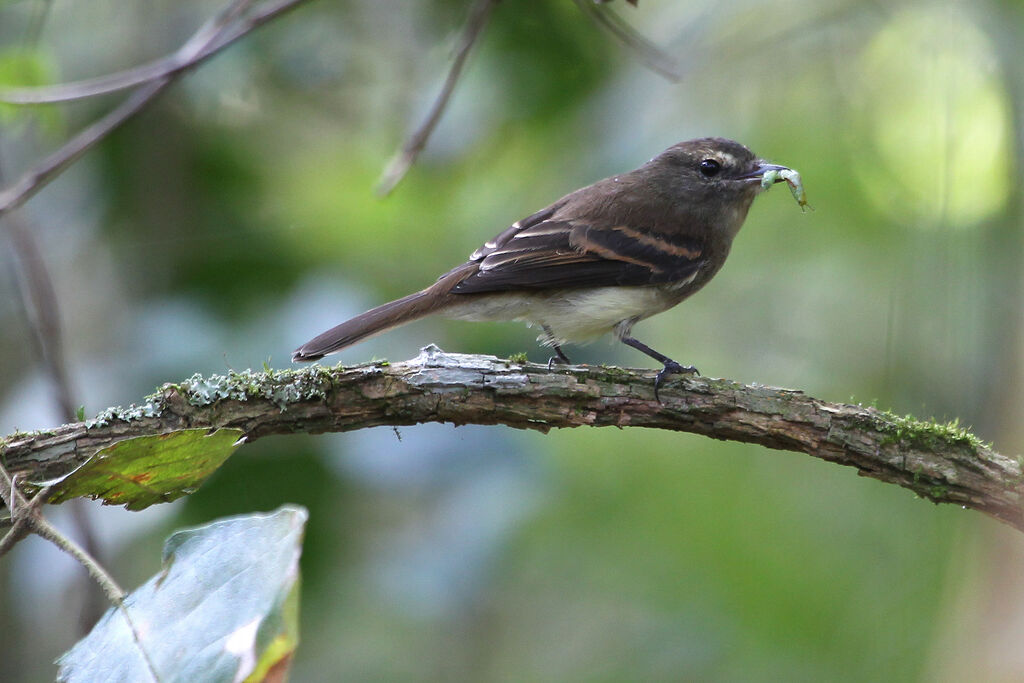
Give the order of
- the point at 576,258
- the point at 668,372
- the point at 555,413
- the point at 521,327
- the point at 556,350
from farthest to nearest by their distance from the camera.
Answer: the point at 521,327 < the point at 556,350 < the point at 576,258 < the point at 668,372 < the point at 555,413

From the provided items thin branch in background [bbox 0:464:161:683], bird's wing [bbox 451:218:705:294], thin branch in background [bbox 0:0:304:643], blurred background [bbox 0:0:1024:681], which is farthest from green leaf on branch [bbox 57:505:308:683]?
bird's wing [bbox 451:218:705:294]

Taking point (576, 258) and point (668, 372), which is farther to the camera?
point (576, 258)

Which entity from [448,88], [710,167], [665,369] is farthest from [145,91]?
[710,167]

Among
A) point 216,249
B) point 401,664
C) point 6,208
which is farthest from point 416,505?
point 6,208

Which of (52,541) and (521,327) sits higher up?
(521,327)

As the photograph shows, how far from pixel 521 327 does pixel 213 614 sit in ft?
8.57

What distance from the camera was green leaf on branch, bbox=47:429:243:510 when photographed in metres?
1.71

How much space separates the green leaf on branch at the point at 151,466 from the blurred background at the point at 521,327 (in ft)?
5.21

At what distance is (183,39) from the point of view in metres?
4.93

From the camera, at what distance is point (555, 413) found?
2.61 m

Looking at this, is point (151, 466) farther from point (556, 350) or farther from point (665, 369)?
point (556, 350)

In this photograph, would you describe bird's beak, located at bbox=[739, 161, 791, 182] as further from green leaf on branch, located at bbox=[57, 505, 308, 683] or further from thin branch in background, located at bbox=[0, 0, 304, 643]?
green leaf on branch, located at bbox=[57, 505, 308, 683]

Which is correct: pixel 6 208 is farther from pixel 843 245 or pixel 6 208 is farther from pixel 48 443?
pixel 843 245

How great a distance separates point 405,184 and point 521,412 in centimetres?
247
